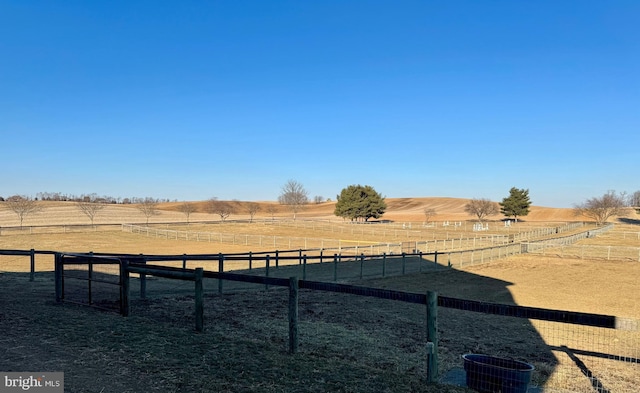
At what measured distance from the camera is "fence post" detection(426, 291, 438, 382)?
5500mm

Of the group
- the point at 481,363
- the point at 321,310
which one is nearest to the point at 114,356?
the point at 481,363

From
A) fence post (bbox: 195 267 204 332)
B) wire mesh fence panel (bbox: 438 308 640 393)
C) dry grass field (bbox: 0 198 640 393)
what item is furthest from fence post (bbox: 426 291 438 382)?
fence post (bbox: 195 267 204 332)

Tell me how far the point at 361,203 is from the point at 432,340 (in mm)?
97211

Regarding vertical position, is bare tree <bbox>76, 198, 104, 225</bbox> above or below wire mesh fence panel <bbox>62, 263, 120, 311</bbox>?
above

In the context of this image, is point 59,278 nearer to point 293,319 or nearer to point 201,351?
point 201,351

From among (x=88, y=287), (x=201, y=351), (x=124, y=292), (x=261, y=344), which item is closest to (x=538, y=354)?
(x=261, y=344)

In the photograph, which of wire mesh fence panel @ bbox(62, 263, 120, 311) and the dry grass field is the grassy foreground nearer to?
the dry grass field

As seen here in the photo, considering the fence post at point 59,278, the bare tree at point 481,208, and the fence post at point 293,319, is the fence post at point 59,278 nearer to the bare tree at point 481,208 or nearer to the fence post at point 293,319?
the fence post at point 293,319

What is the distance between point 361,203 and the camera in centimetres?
10250

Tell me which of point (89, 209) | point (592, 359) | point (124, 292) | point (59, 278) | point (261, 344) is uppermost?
point (89, 209)

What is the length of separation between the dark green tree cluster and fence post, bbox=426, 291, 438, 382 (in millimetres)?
97053

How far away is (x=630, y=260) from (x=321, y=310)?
2837cm

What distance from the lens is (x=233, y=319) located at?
9023 mm

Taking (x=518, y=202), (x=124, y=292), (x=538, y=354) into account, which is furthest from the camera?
(x=518, y=202)
